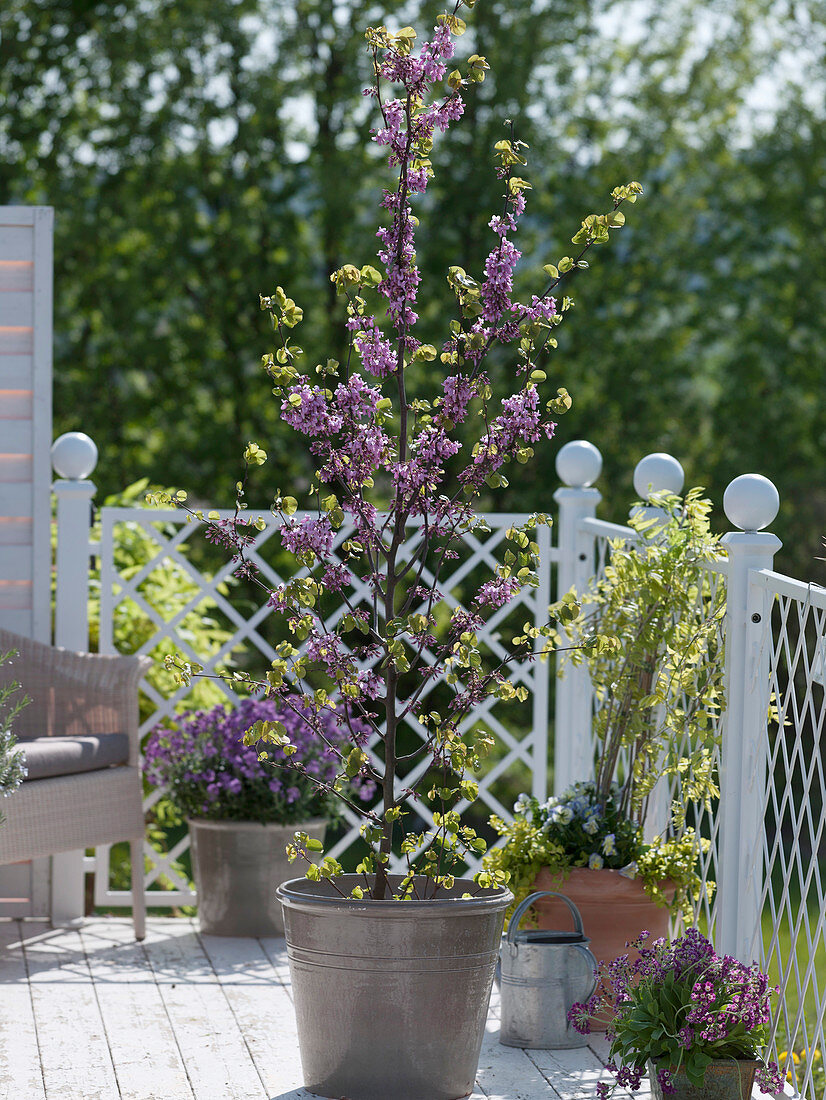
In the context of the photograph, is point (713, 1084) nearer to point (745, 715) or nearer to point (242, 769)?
point (745, 715)

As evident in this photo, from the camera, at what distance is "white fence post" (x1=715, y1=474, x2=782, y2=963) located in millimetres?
2570

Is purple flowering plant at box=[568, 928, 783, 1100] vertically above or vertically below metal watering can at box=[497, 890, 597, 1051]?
above

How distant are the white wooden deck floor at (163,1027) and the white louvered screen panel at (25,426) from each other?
882mm

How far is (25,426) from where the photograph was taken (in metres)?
3.81

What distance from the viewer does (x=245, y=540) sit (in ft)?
8.05

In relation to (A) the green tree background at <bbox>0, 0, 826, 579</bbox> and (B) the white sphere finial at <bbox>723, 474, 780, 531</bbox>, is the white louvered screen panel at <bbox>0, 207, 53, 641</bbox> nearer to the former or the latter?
(B) the white sphere finial at <bbox>723, 474, 780, 531</bbox>

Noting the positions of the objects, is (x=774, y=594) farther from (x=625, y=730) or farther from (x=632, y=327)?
(x=632, y=327)

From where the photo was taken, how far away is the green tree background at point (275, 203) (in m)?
6.80

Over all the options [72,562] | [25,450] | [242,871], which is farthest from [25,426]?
[242,871]

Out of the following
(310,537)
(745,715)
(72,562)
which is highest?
(310,537)

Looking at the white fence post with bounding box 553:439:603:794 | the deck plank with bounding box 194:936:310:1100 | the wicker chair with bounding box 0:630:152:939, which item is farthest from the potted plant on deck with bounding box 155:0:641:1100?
the white fence post with bounding box 553:439:603:794

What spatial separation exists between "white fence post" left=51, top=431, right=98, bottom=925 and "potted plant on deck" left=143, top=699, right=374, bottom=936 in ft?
1.28

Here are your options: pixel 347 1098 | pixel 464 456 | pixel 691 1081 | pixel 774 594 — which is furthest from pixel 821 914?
pixel 464 456

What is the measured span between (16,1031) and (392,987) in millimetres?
955
